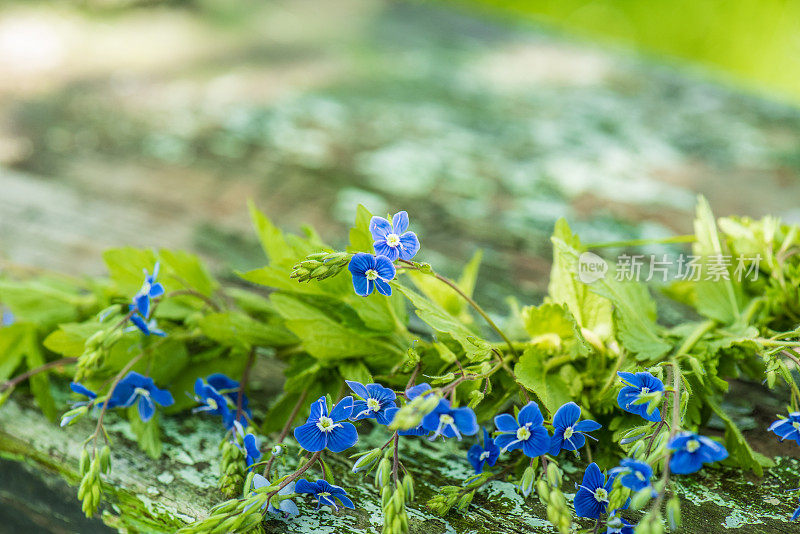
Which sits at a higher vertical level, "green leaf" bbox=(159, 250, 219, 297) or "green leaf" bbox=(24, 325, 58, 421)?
"green leaf" bbox=(159, 250, 219, 297)

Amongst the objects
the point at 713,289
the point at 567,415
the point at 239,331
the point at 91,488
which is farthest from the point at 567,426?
the point at 91,488

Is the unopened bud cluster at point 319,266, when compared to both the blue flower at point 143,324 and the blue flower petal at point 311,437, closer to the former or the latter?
the blue flower petal at point 311,437

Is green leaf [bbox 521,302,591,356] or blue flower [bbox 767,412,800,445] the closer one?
blue flower [bbox 767,412,800,445]

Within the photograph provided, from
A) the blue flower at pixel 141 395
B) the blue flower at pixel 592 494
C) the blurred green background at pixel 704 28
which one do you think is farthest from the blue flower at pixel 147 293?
the blurred green background at pixel 704 28

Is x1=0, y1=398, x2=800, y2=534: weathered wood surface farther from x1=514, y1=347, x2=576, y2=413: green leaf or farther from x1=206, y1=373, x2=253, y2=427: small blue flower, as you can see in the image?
x1=514, y1=347, x2=576, y2=413: green leaf

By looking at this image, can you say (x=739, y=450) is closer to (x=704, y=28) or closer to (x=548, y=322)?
(x=548, y=322)

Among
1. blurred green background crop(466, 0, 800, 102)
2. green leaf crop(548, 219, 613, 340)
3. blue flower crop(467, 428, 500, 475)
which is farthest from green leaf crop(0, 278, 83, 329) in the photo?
blurred green background crop(466, 0, 800, 102)
